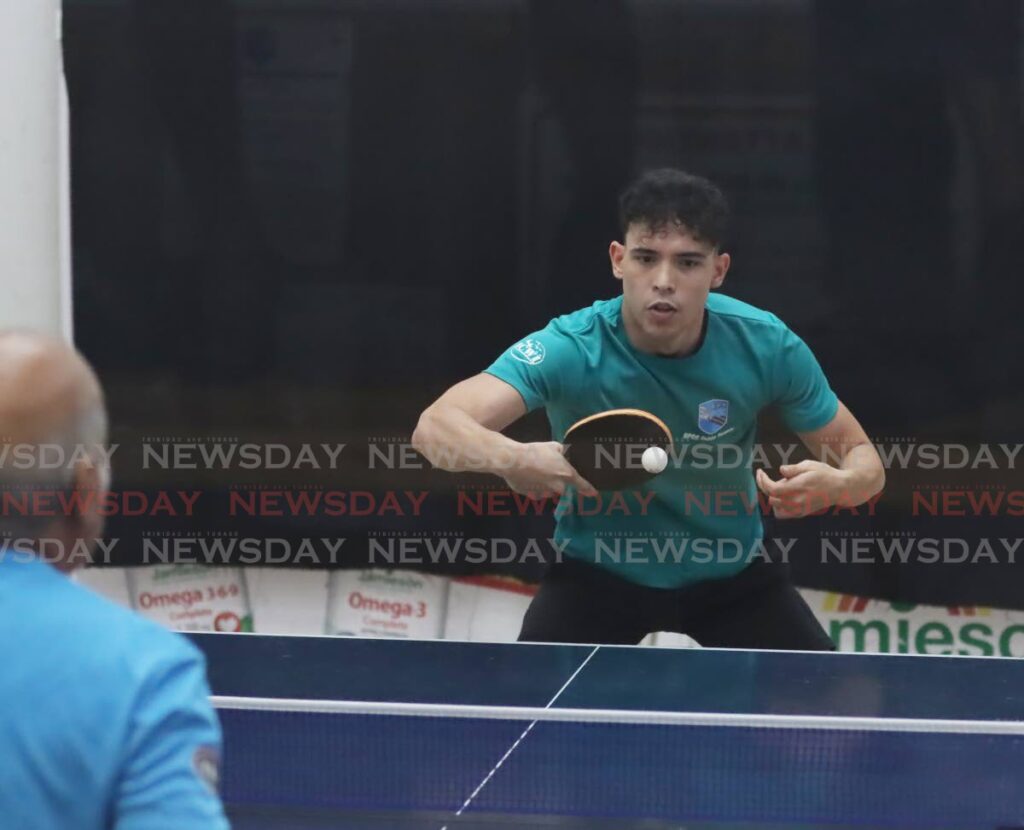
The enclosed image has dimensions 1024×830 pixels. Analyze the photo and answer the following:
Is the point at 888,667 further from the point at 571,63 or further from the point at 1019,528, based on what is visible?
the point at 571,63

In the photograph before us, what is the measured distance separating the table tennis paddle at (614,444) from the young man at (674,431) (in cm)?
14

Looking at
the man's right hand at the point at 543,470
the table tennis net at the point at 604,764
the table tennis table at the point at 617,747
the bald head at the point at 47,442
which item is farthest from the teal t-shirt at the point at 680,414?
the bald head at the point at 47,442

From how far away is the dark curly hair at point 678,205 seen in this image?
13.1 ft

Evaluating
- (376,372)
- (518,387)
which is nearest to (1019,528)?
(518,387)

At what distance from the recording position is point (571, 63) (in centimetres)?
436

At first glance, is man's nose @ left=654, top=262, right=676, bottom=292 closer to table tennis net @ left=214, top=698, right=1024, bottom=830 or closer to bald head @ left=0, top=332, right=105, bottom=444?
table tennis net @ left=214, top=698, right=1024, bottom=830

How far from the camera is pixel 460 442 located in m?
3.56

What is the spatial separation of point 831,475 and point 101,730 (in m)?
2.71

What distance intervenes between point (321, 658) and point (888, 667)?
1297 mm

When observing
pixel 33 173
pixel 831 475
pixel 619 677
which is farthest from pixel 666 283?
pixel 33 173

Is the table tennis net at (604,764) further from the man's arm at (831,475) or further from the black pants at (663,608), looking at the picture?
the black pants at (663,608)

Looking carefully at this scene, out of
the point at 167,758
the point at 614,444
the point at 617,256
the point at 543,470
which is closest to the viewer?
the point at 167,758

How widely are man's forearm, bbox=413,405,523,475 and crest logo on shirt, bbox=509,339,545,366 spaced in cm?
23

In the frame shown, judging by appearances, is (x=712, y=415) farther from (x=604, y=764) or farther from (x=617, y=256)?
(x=604, y=764)
